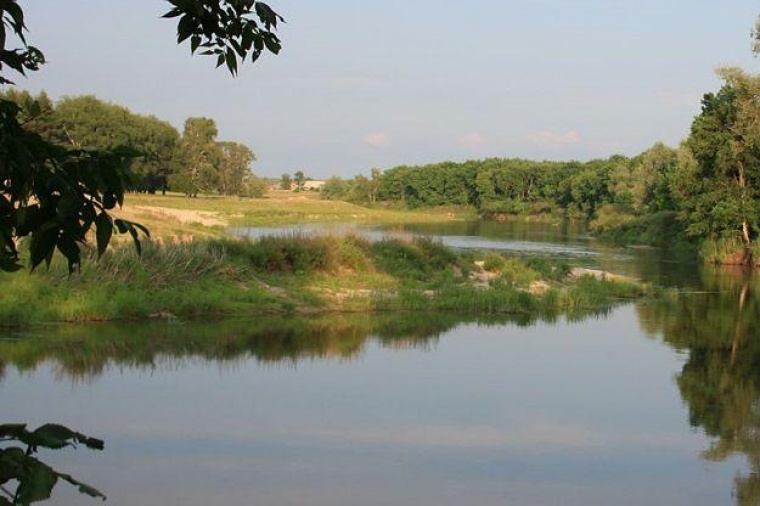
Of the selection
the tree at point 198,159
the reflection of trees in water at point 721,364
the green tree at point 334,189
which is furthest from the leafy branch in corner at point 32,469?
the green tree at point 334,189

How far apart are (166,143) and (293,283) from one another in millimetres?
61784

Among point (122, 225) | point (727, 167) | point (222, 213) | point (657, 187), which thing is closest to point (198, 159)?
point (222, 213)

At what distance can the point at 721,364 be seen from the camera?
52.0 ft

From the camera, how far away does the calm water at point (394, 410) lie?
902 cm

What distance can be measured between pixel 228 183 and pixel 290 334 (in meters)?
93.6

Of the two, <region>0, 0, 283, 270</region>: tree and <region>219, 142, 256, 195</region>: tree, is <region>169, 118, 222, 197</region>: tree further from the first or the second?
<region>0, 0, 283, 270</region>: tree

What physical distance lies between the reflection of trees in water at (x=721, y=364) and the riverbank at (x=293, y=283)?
2106mm

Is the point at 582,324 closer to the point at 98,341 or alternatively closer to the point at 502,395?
the point at 502,395

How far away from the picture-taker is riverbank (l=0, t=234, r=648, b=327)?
1775 centimetres

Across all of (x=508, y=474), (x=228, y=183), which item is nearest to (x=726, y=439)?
(x=508, y=474)

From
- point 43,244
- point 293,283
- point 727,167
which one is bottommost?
point 293,283

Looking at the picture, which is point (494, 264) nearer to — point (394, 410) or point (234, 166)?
point (394, 410)

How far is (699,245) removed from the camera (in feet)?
151

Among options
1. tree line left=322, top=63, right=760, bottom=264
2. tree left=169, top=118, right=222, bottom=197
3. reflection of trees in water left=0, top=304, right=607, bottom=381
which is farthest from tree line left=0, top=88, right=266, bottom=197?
reflection of trees in water left=0, top=304, right=607, bottom=381
